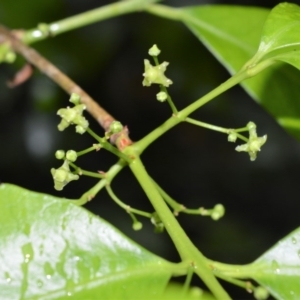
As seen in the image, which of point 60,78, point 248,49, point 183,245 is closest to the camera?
point 183,245

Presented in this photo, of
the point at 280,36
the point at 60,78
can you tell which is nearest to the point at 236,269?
the point at 280,36

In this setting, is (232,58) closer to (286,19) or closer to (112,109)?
(286,19)

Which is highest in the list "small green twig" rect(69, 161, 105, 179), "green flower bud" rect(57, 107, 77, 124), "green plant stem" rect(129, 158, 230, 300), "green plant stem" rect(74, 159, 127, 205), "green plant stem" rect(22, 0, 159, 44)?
"green plant stem" rect(22, 0, 159, 44)

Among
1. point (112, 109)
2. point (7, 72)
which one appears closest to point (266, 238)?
point (112, 109)

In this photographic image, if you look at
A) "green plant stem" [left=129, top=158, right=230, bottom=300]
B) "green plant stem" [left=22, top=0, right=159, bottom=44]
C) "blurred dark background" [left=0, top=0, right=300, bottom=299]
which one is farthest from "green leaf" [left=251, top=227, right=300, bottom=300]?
"blurred dark background" [left=0, top=0, right=300, bottom=299]

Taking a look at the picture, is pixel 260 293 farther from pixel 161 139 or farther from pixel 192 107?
pixel 161 139

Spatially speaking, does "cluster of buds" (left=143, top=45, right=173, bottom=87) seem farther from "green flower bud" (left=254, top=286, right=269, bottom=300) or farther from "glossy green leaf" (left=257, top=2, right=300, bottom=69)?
"green flower bud" (left=254, top=286, right=269, bottom=300)
